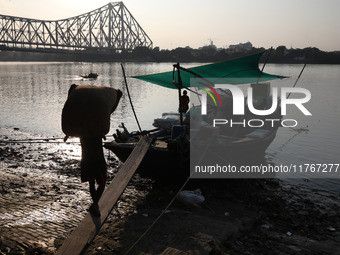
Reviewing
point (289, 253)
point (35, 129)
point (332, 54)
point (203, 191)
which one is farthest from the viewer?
point (332, 54)

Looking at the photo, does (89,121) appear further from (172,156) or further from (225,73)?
(225,73)

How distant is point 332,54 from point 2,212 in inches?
6137

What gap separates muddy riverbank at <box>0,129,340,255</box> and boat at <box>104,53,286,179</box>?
724 mm

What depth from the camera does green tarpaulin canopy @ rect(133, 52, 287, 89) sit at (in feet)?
29.9

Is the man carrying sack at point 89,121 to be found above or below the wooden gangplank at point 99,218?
above

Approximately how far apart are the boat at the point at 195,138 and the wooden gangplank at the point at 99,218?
915 millimetres

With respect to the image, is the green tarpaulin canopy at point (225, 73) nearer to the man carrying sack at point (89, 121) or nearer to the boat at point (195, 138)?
the boat at point (195, 138)

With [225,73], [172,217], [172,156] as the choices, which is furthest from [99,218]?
[225,73]

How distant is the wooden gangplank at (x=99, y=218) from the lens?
4.29 meters

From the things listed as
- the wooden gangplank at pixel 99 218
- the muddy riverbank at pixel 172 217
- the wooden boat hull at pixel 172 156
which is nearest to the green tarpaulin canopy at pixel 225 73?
the wooden boat hull at pixel 172 156

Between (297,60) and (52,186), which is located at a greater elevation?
(297,60)

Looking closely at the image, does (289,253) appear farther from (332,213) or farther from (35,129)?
(35,129)

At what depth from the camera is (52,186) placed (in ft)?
26.4

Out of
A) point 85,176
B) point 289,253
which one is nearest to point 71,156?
point 85,176
